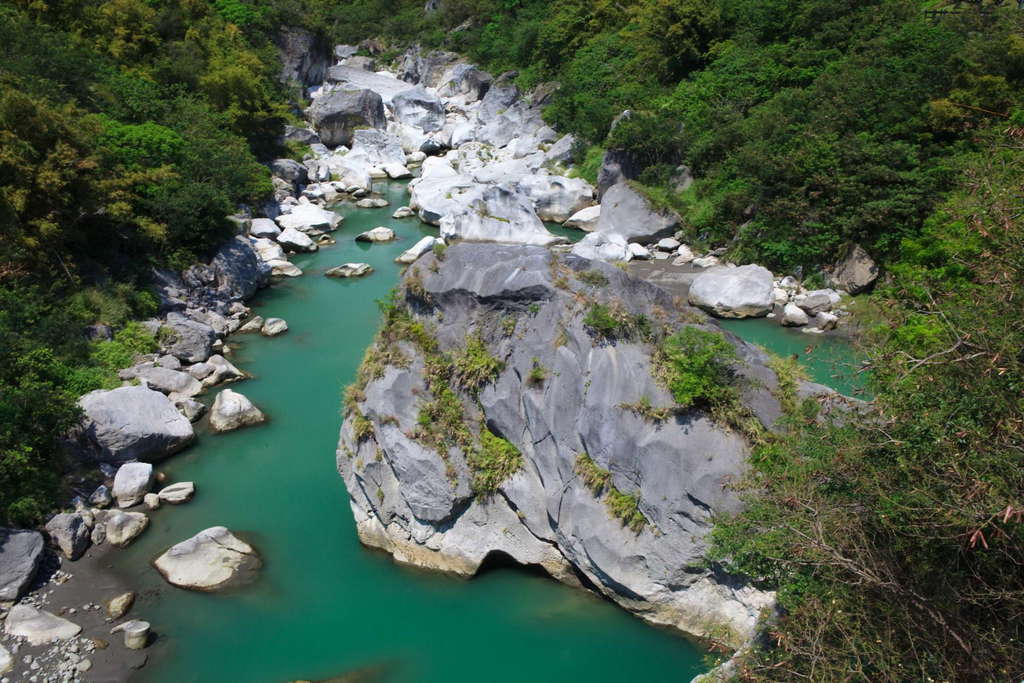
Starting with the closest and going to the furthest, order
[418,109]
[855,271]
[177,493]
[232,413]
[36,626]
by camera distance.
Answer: [36,626], [177,493], [232,413], [855,271], [418,109]

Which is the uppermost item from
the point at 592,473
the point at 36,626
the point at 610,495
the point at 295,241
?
the point at 592,473

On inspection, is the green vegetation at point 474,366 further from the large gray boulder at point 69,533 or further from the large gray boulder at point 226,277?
the large gray boulder at point 226,277

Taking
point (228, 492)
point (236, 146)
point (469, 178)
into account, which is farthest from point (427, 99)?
point (228, 492)

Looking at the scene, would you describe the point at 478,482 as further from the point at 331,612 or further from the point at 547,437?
the point at 331,612

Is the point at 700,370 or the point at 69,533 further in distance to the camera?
the point at 69,533

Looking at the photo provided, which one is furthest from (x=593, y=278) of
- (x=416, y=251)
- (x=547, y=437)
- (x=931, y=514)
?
(x=416, y=251)

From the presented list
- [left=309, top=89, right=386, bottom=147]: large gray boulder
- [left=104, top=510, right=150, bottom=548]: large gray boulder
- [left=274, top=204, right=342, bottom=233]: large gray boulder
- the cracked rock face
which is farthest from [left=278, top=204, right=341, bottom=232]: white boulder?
the cracked rock face

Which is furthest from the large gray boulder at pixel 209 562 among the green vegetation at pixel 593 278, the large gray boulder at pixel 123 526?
the green vegetation at pixel 593 278
